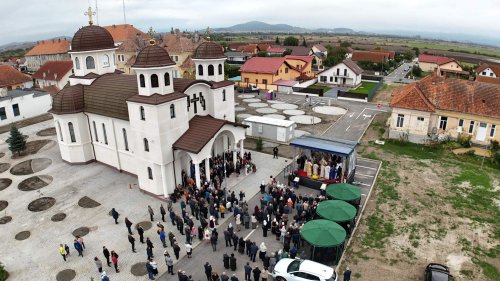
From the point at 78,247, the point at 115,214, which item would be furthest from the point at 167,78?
the point at 78,247

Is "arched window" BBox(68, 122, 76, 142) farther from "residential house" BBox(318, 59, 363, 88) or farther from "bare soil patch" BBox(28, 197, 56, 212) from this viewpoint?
"residential house" BBox(318, 59, 363, 88)

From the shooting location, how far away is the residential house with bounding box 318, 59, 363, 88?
211 ft

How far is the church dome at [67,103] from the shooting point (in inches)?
1139

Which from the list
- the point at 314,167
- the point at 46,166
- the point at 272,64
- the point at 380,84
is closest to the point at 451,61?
the point at 380,84

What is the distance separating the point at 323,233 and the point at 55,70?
62.4 m

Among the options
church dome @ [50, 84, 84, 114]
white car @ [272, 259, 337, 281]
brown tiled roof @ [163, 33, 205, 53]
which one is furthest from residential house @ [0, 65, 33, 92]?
white car @ [272, 259, 337, 281]

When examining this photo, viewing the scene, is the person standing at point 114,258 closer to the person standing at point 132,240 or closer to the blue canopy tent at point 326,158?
the person standing at point 132,240

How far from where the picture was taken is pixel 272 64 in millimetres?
62094

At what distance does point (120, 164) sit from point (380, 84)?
177 ft

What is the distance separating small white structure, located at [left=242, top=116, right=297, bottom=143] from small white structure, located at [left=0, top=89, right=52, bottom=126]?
96.6 feet

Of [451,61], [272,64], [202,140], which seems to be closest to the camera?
[202,140]

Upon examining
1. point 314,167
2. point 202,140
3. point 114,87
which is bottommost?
point 314,167

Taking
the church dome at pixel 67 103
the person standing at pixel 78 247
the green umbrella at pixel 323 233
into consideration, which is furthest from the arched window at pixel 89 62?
the green umbrella at pixel 323 233

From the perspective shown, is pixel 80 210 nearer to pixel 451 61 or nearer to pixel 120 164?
pixel 120 164
